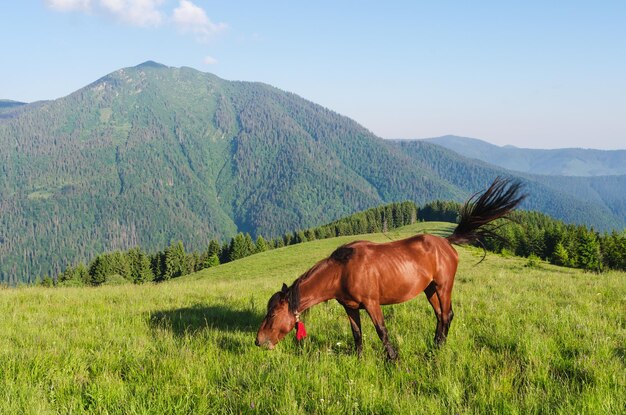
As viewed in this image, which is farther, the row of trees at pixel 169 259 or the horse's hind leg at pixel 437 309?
the row of trees at pixel 169 259

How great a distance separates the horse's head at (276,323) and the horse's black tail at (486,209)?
3.53m

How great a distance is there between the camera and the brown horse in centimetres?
589

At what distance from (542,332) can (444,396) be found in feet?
12.0

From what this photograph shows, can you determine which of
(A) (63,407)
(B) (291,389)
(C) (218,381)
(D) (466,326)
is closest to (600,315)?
(D) (466,326)

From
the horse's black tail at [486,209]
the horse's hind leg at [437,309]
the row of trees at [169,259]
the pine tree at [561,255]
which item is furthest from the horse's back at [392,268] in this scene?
the pine tree at [561,255]

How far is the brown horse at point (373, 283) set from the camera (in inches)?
A: 232

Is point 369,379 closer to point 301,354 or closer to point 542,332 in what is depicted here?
point 301,354

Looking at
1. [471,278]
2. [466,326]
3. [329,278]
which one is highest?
[329,278]

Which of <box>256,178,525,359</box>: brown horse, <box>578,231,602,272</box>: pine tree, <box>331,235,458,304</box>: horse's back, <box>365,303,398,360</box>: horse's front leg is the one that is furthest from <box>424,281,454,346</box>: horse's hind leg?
<box>578,231,602,272</box>: pine tree

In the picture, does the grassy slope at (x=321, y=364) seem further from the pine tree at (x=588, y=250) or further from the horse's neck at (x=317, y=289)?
the pine tree at (x=588, y=250)

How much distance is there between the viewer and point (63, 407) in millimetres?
4223

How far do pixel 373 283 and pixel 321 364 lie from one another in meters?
1.50

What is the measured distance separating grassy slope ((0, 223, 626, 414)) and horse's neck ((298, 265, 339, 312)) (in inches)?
33.0

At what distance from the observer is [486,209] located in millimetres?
7191
